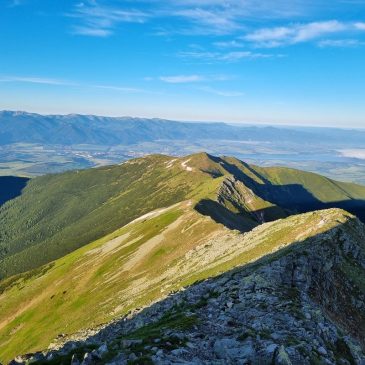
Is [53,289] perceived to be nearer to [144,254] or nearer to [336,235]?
[144,254]

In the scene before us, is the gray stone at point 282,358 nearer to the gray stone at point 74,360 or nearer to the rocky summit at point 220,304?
the rocky summit at point 220,304

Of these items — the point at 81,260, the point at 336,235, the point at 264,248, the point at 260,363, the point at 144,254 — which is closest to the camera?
the point at 260,363

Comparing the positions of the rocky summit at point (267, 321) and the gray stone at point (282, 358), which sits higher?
the gray stone at point (282, 358)

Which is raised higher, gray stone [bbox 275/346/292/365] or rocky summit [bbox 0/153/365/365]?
gray stone [bbox 275/346/292/365]

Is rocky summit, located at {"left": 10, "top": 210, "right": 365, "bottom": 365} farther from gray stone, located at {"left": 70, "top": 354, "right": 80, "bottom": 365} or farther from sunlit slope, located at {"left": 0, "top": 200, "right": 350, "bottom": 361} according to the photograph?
sunlit slope, located at {"left": 0, "top": 200, "right": 350, "bottom": 361}

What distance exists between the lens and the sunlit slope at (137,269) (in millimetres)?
86562

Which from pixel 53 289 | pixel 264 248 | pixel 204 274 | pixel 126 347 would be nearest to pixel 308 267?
pixel 264 248

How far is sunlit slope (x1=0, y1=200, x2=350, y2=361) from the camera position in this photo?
3408 inches

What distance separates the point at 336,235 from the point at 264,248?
1564 centimetres

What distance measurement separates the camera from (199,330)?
37344 mm

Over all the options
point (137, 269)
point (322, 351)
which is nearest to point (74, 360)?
point (322, 351)

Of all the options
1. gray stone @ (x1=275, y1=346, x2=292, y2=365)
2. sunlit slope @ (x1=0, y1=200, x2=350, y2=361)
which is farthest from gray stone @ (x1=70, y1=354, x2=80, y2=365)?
sunlit slope @ (x1=0, y1=200, x2=350, y2=361)

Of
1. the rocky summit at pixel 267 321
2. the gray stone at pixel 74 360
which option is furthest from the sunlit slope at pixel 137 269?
the gray stone at pixel 74 360

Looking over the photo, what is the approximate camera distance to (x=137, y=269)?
5246 inches
